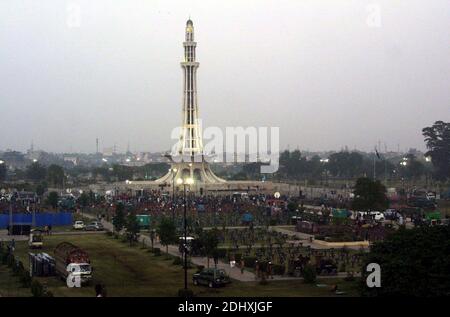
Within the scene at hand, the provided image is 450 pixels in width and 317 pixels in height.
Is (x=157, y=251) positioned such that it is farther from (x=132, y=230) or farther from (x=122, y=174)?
(x=122, y=174)

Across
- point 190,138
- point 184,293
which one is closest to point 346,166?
point 190,138

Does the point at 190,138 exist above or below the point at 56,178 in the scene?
above

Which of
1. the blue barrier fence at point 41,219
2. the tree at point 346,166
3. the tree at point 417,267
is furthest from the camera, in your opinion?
the tree at point 346,166

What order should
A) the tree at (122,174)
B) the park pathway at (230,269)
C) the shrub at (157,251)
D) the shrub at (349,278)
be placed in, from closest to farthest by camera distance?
the shrub at (349,278) < the park pathway at (230,269) < the shrub at (157,251) < the tree at (122,174)

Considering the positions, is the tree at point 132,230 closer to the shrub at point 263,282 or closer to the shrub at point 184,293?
the shrub at point 263,282

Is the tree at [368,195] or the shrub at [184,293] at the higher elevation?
the tree at [368,195]

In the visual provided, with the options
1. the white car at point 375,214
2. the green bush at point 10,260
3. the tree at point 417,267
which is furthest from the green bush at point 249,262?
the white car at point 375,214
